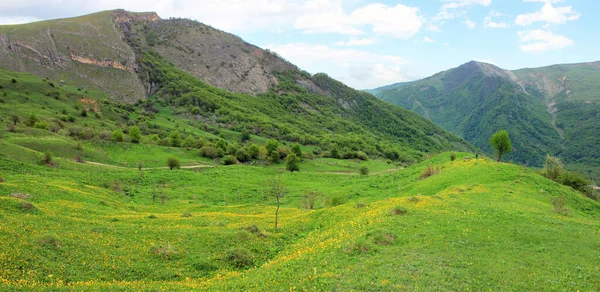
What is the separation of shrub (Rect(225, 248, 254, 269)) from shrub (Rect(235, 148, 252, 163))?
8182 centimetres

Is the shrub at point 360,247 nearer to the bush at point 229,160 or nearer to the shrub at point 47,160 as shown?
the shrub at point 47,160

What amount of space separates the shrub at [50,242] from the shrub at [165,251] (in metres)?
4.31

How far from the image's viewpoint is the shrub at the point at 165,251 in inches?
702

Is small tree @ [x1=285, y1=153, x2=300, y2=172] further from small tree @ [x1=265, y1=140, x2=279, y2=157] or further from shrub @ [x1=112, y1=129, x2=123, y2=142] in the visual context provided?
shrub @ [x1=112, y1=129, x2=123, y2=142]

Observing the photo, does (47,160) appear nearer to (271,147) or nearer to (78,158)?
(78,158)

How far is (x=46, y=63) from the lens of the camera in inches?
6068

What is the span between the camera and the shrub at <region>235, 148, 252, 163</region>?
99.6 metres

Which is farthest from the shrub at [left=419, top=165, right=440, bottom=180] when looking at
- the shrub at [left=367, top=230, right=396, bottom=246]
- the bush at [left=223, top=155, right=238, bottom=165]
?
the bush at [left=223, top=155, right=238, bottom=165]

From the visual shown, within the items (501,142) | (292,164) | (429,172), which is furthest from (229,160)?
(501,142)

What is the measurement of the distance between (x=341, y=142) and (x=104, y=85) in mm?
118046

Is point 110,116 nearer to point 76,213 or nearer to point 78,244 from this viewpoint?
point 76,213

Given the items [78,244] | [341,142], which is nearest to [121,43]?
[341,142]

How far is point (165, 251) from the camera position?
58.9 feet

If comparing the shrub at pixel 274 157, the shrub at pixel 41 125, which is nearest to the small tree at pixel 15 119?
the shrub at pixel 41 125
